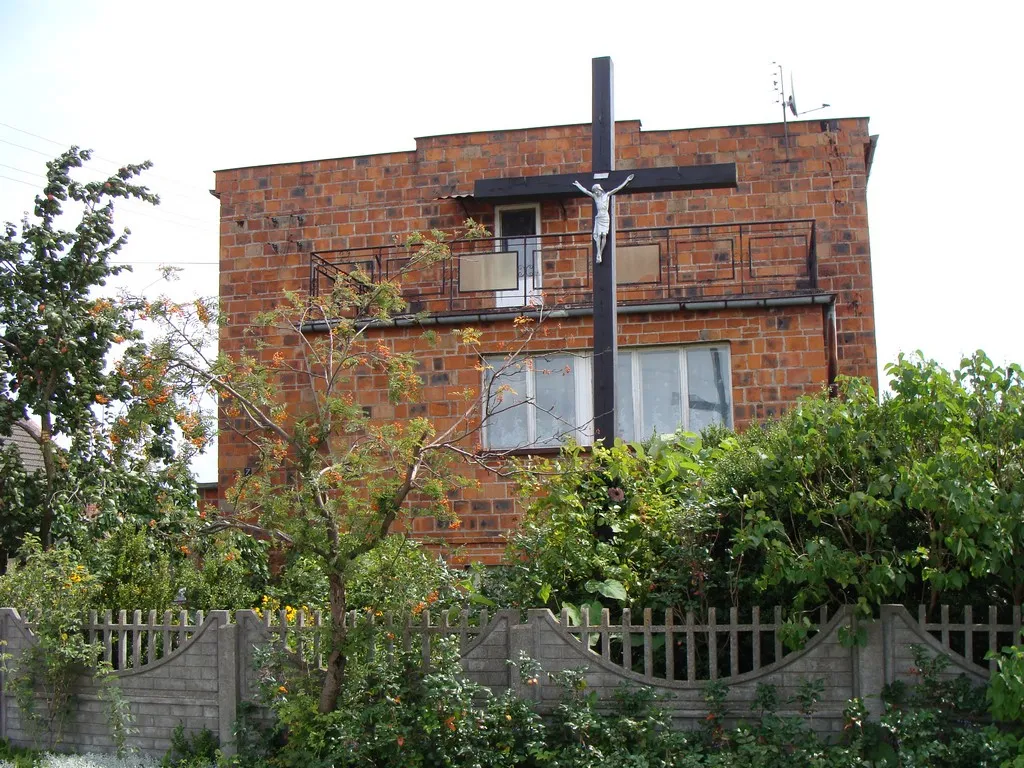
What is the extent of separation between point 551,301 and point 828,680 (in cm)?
763

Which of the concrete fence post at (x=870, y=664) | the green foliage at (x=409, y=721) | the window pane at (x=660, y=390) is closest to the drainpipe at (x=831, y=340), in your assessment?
the window pane at (x=660, y=390)

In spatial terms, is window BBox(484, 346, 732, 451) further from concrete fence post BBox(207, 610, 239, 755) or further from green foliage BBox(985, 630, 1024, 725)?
green foliage BBox(985, 630, 1024, 725)

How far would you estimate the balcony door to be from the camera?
49.0ft

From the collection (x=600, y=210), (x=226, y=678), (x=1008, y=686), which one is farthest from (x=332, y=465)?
(x=1008, y=686)

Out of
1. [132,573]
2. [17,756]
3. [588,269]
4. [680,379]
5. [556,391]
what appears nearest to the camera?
[17,756]

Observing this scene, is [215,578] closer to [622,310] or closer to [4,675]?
[4,675]

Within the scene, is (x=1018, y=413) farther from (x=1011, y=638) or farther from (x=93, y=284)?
(x=93, y=284)

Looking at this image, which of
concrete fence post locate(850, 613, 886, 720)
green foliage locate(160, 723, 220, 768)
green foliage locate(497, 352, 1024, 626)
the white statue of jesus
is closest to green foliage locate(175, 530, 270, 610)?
green foliage locate(160, 723, 220, 768)

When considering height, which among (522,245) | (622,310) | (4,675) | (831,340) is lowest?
(4,675)

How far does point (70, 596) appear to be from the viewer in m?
9.96

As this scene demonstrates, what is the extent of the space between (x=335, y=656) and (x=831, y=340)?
782 cm

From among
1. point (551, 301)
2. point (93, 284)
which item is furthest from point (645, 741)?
point (93, 284)

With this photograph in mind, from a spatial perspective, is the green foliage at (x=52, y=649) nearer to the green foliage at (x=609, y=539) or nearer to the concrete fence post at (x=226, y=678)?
the concrete fence post at (x=226, y=678)

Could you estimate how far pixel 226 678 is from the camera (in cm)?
921
